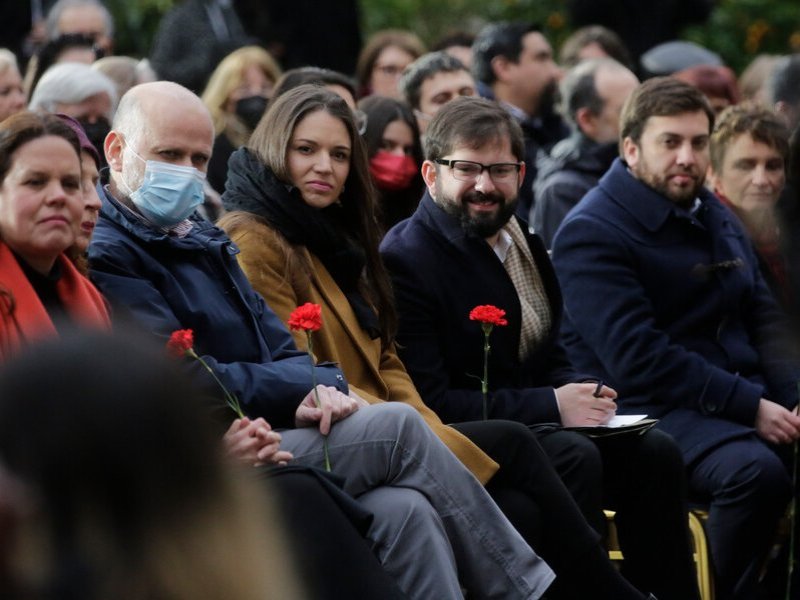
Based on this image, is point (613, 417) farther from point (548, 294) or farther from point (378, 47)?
point (378, 47)

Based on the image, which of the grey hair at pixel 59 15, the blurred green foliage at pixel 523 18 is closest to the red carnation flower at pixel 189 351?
the grey hair at pixel 59 15

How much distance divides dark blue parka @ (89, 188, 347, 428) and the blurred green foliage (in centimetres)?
943

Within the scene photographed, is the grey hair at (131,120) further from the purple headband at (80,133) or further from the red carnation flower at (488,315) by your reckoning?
the red carnation flower at (488,315)

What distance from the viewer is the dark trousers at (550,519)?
17.2 feet

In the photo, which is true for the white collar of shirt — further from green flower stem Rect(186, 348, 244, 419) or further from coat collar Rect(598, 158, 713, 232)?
green flower stem Rect(186, 348, 244, 419)

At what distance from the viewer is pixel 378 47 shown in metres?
10.1

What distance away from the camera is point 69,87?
724 centimetres

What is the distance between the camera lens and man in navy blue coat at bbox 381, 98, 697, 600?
5.82 m

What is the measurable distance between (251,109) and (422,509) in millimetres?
3697

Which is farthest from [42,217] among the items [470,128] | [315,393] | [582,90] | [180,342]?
[582,90]

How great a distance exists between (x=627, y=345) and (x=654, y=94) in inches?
46.4

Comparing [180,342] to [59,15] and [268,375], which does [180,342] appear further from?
[59,15]

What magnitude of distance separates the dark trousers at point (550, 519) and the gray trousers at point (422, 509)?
0.96ft

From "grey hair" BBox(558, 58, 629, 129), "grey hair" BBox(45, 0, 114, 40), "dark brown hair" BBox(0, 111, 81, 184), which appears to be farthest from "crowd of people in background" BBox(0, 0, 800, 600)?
"grey hair" BBox(45, 0, 114, 40)
